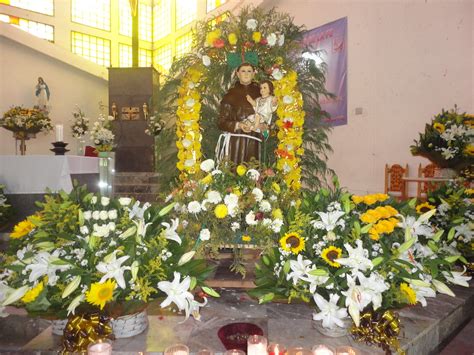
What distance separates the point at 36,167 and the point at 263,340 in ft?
15.4

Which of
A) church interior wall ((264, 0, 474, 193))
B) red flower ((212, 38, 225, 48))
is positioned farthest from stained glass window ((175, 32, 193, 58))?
red flower ((212, 38, 225, 48))

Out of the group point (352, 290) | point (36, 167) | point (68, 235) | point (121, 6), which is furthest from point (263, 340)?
point (121, 6)

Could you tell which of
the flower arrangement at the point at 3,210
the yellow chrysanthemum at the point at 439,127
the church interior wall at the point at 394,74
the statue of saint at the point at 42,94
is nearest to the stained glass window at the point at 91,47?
the statue of saint at the point at 42,94

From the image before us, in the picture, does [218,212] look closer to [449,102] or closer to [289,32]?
[289,32]

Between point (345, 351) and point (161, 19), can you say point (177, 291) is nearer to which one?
point (345, 351)

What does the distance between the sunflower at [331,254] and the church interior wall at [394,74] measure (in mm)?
5714

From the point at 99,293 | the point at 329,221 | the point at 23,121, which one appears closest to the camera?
the point at 99,293

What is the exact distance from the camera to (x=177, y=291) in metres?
1.87

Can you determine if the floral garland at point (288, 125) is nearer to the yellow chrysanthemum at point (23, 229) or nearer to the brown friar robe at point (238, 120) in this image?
the brown friar robe at point (238, 120)

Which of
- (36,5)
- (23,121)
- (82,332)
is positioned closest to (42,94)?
(23,121)

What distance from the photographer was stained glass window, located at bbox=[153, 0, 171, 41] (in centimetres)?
1580

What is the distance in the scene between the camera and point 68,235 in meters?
1.92

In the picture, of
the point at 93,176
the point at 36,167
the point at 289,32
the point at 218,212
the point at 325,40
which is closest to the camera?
the point at 218,212

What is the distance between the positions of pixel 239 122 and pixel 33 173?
3118mm
